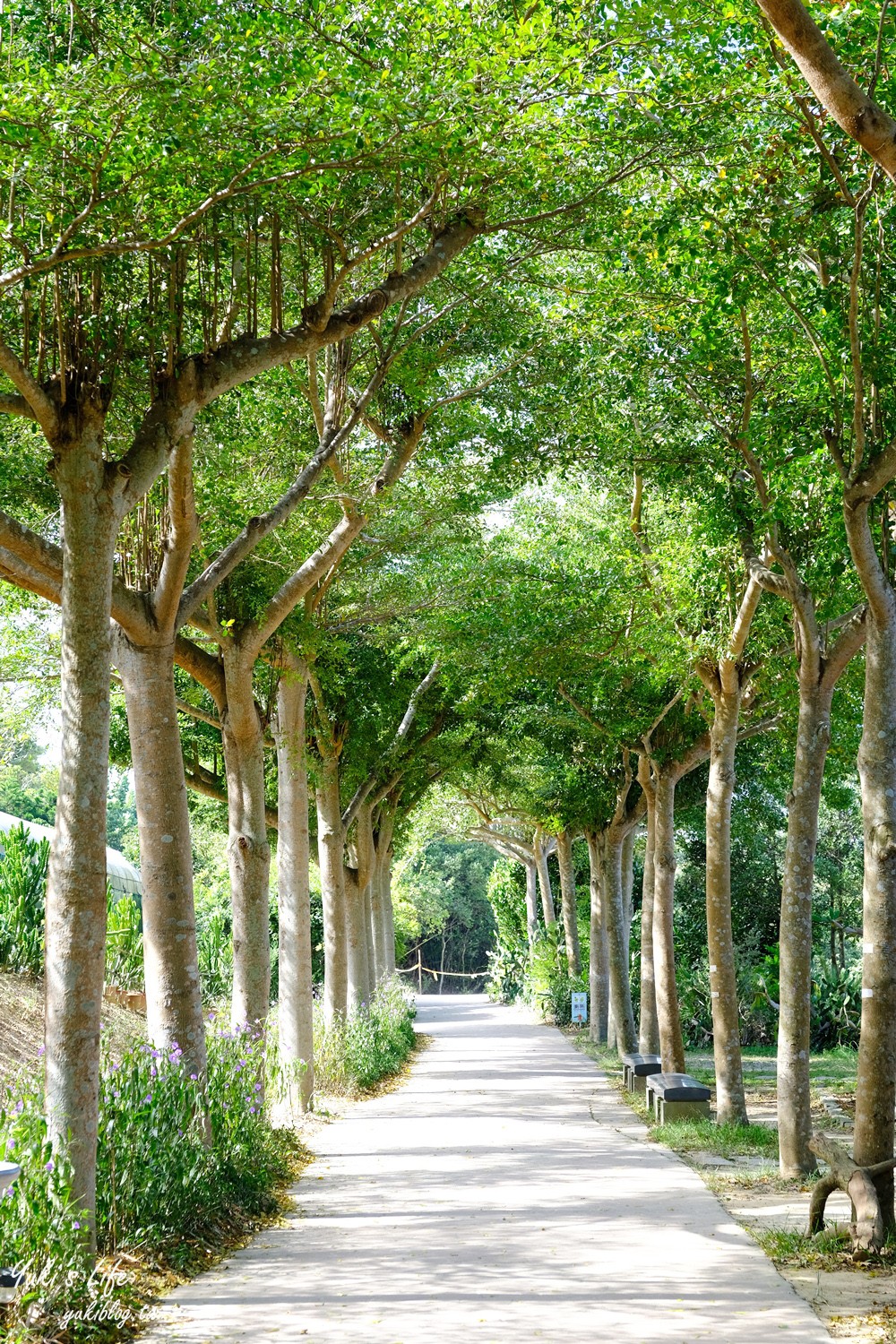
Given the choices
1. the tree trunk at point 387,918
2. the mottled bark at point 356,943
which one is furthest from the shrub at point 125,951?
the tree trunk at point 387,918

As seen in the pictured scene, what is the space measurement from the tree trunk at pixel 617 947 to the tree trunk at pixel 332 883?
5426 mm

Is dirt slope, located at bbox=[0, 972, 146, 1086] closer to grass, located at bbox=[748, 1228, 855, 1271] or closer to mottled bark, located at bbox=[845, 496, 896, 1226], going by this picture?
grass, located at bbox=[748, 1228, 855, 1271]

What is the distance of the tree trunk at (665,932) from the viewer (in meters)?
15.9

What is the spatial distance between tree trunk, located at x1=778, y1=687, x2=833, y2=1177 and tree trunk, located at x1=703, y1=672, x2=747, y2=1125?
264 centimetres

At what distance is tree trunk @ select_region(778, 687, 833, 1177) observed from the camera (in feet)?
34.1

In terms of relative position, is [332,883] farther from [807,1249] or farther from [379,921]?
[807,1249]

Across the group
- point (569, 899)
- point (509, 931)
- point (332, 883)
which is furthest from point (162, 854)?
point (509, 931)

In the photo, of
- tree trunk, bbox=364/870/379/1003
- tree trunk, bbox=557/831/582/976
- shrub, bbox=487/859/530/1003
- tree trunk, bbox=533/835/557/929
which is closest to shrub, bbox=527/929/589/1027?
tree trunk, bbox=533/835/557/929

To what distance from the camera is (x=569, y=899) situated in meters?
32.8

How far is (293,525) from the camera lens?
13469mm

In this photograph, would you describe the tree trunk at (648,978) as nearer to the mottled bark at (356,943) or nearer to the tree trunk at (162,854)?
the mottled bark at (356,943)

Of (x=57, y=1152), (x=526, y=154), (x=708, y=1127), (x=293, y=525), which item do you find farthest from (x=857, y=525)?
(x=708, y=1127)

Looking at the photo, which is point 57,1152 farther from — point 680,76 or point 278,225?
point 680,76

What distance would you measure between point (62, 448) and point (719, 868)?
8.95 meters
